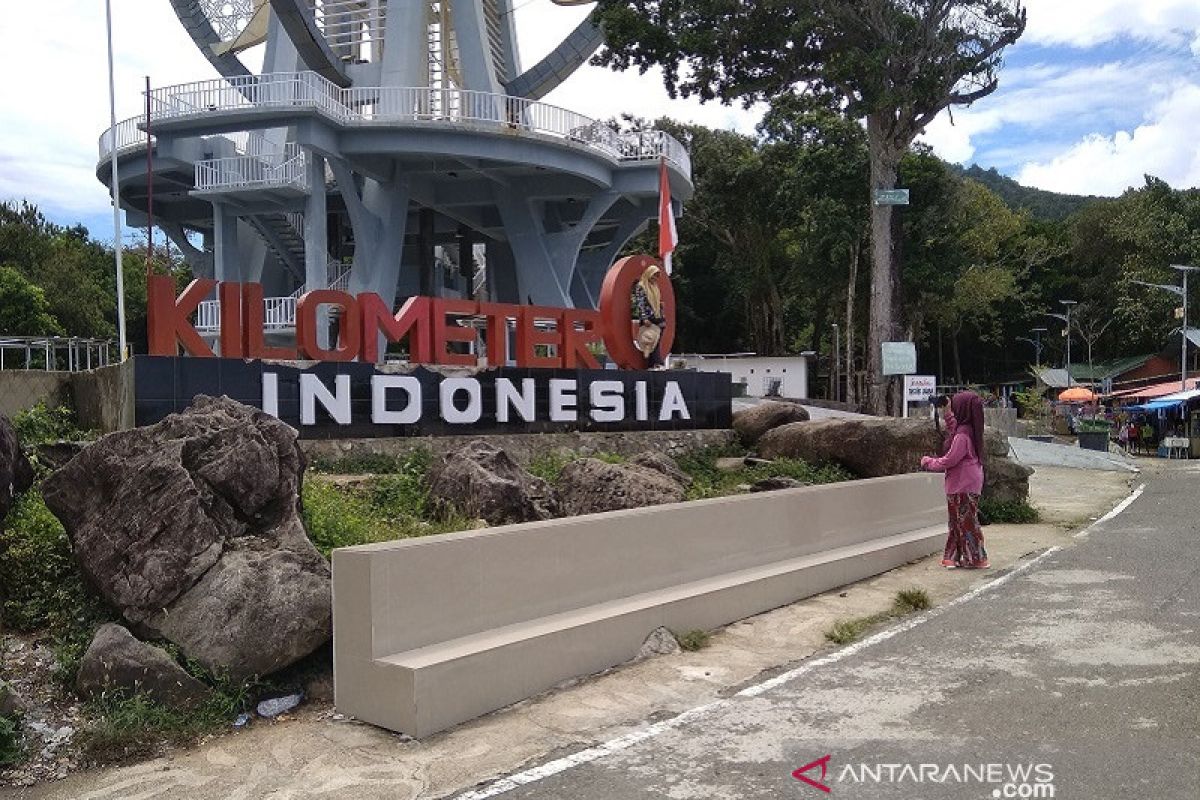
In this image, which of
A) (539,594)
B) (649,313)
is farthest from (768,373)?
(539,594)

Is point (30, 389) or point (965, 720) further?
point (30, 389)

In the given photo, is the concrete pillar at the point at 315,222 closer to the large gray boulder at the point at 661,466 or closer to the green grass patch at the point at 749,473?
the green grass patch at the point at 749,473

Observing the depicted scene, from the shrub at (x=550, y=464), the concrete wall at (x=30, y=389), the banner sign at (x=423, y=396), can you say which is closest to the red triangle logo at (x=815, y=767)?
the shrub at (x=550, y=464)

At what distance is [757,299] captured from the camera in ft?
184

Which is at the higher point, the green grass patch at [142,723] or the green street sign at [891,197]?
the green street sign at [891,197]

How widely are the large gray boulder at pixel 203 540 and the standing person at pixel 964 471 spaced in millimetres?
7076

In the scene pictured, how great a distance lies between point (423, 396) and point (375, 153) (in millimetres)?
16429

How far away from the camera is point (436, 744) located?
570 centimetres

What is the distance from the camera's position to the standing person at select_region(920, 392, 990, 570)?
11.3 meters

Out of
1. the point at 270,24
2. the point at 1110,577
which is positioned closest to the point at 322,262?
the point at 270,24

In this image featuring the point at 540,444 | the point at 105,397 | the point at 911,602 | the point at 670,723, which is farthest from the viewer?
the point at 540,444

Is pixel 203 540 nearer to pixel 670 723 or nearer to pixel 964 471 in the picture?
pixel 670 723

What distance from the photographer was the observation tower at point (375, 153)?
93.9 ft

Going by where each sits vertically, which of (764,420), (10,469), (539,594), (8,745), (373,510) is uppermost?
(10,469)
